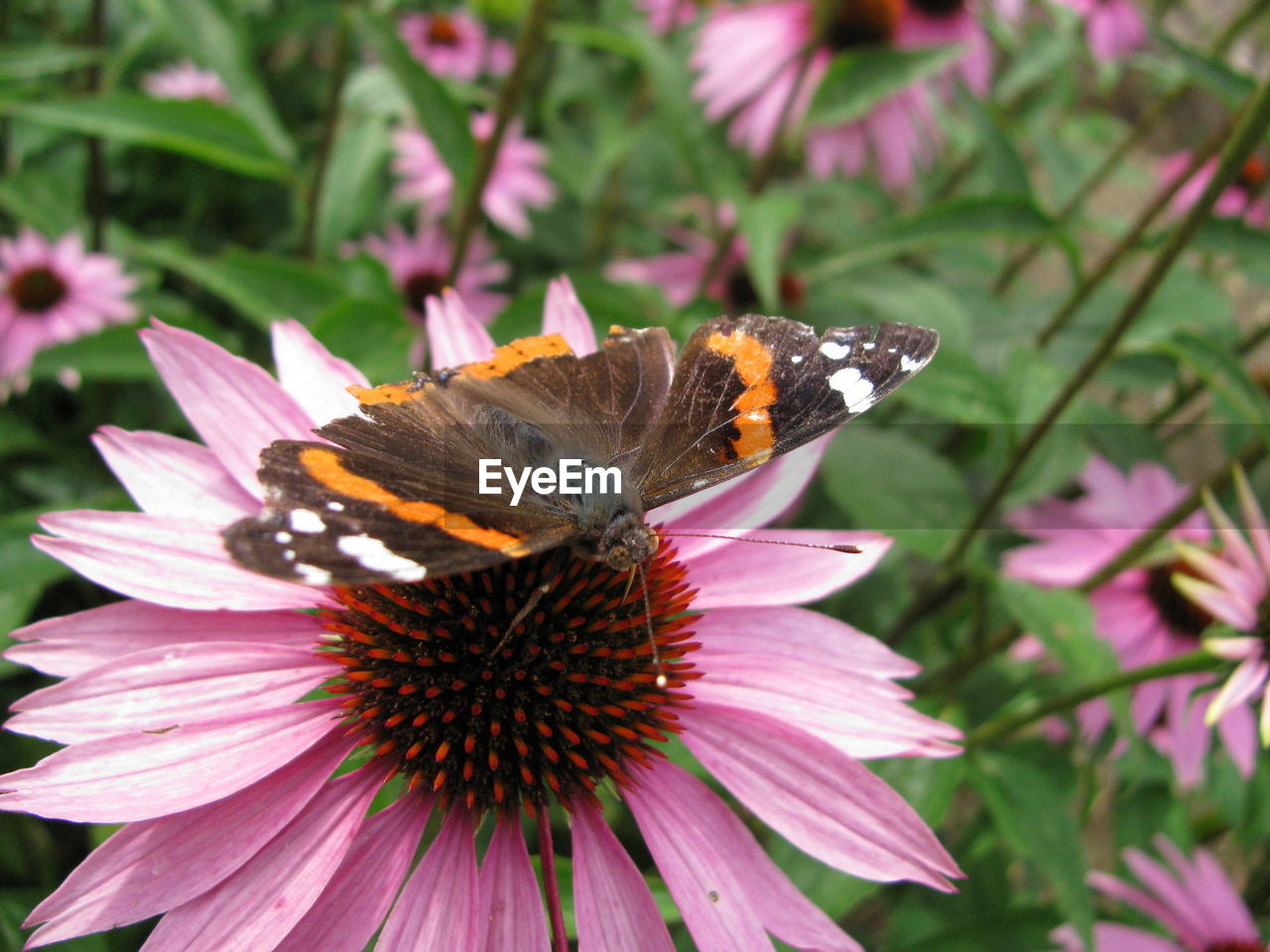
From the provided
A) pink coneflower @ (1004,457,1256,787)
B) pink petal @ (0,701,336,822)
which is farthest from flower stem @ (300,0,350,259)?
pink coneflower @ (1004,457,1256,787)

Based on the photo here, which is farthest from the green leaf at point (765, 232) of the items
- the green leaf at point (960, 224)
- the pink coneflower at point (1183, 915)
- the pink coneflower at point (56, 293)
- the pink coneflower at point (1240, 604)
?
the pink coneflower at point (56, 293)

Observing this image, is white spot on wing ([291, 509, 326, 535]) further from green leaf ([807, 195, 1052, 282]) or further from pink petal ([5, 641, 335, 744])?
green leaf ([807, 195, 1052, 282])

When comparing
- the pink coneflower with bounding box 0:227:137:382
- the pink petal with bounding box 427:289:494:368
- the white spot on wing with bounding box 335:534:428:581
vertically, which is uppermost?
the pink coneflower with bounding box 0:227:137:382

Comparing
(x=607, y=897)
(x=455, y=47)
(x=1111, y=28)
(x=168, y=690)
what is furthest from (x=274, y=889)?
(x=1111, y=28)

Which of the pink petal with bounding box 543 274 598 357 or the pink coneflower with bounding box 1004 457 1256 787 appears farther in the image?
the pink coneflower with bounding box 1004 457 1256 787

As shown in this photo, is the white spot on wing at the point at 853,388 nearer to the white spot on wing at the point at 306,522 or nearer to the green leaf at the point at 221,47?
the white spot on wing at the point at 306,522
